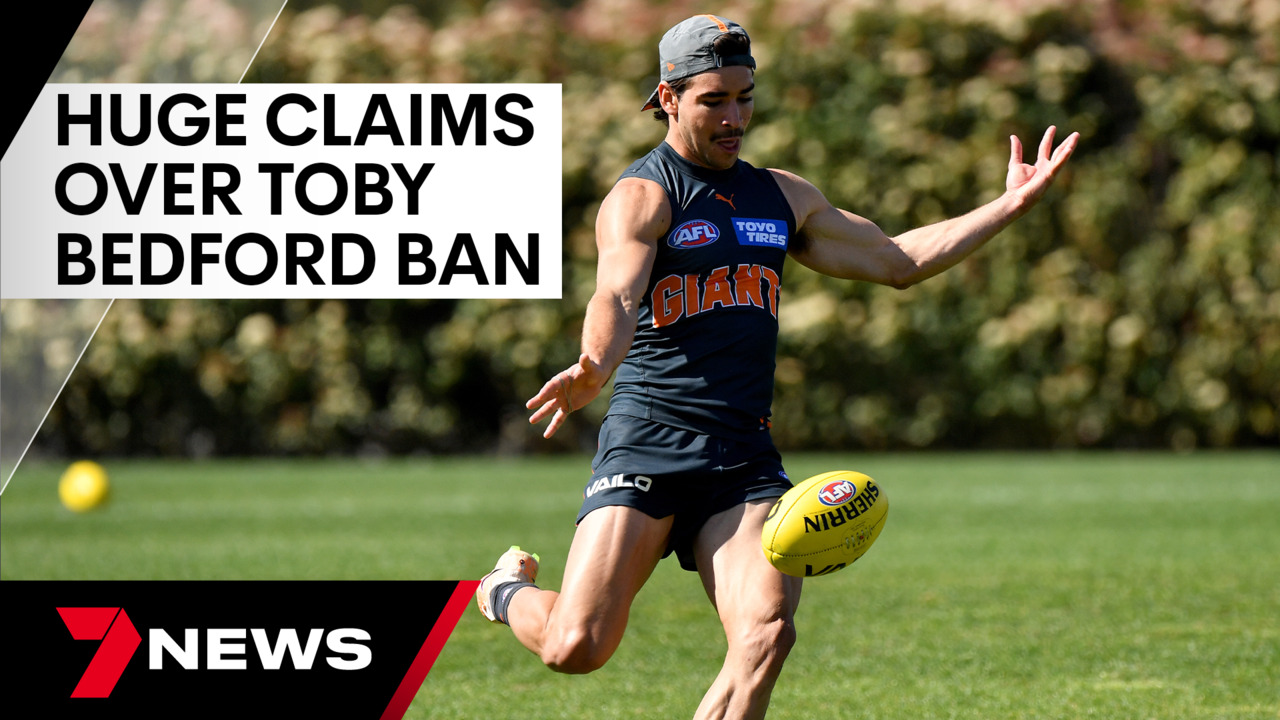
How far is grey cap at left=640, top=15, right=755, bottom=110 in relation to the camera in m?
4.32

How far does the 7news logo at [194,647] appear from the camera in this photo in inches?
205

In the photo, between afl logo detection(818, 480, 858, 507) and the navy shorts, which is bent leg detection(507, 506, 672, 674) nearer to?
the navy shorts

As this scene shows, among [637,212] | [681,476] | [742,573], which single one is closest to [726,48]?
[637,212]

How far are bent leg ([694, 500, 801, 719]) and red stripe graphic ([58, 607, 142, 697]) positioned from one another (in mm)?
2254

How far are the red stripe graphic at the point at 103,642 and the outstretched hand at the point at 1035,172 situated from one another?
3.44 m

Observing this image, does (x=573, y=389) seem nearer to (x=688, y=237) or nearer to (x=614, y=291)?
(x=614, y=291)

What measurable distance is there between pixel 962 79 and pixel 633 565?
13.2 m

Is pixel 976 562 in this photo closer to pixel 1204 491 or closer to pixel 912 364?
pixel 1204 491

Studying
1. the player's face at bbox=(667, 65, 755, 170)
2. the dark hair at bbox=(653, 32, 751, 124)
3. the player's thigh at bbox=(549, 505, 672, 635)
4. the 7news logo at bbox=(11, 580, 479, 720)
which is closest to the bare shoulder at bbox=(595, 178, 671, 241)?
the player's face at bbox=(667, 65, 755, 170)

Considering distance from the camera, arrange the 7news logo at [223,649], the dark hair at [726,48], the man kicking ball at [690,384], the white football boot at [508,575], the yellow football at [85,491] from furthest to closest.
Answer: the yellow football at [85,491], the 7news logo at [223,649], the white football boot at [508,575], the dark hair at [726,48], the man kicking ball at [690,384]

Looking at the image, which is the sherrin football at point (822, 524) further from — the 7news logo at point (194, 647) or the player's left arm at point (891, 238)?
the 7news logo at point (194, 647)

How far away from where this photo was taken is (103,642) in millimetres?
5223

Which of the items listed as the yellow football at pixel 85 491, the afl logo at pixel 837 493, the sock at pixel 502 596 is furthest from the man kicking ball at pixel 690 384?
the yellow football at pixel 85 491

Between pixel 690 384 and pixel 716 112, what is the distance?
31.8 inches
